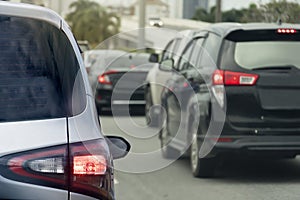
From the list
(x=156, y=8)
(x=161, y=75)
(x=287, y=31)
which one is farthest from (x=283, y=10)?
(x=156, y=8)

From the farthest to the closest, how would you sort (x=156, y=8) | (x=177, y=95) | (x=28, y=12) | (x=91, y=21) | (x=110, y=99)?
(x=91, y=21)
(x=156, y=8)
(x=110, y=99)
(x=177, y=95)
(x=28, y=12)

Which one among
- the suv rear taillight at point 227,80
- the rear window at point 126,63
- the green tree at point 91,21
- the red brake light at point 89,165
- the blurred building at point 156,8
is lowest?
the green tree at point 91,21

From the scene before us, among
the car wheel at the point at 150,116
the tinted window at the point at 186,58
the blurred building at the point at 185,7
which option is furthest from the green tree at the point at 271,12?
the blurred building at the point at 185,7

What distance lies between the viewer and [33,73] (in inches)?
126

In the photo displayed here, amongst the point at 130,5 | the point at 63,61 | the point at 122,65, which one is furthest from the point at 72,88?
the point at 130,5

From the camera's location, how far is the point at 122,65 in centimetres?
1616

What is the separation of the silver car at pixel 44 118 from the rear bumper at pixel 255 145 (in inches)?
164

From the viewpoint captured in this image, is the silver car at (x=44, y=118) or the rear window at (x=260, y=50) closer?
the silver car at (x=44, y=118)

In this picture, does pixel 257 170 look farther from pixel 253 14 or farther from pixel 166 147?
pixel 253 14

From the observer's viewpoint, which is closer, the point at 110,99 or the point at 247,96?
the point at 247,96

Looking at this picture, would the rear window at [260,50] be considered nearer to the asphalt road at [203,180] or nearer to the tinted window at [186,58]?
the tinted window at [186,58]

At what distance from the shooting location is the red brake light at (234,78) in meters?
7.49

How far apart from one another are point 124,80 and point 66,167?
1142 centimetres

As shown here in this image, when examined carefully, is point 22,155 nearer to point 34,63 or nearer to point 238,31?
point 34,63
